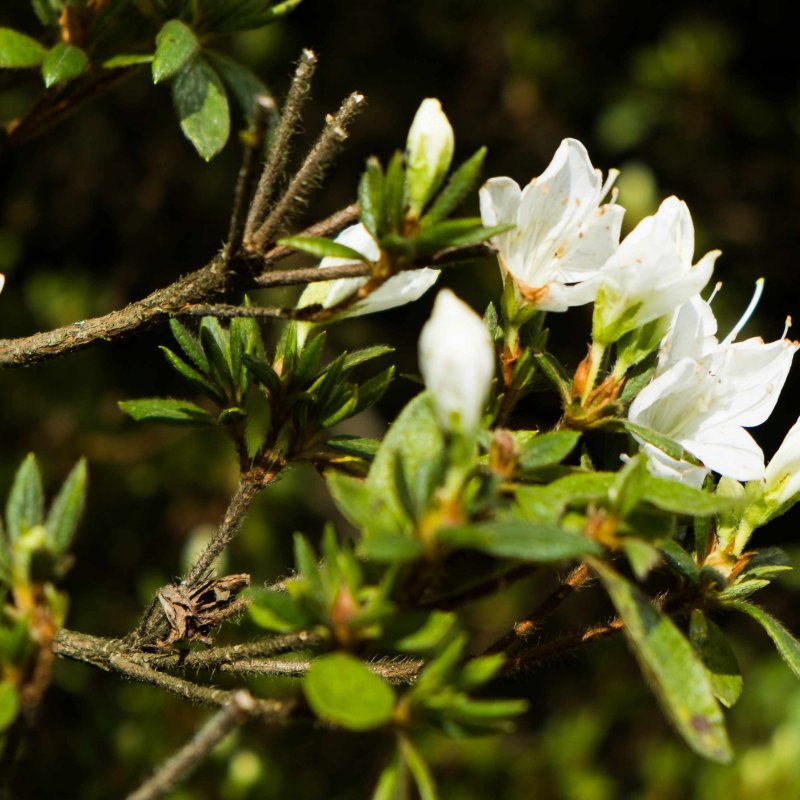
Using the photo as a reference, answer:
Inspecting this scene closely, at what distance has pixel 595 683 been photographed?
11.9 ft

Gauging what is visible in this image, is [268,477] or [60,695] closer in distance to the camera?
[268,477]

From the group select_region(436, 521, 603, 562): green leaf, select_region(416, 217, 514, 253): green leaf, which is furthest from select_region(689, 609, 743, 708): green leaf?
select_region(416, 217, 514, 253): green leaf

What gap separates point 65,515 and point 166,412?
0.36 metres

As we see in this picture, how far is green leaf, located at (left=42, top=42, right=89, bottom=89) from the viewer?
142 centimetres

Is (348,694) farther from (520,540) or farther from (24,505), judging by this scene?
(24,505)

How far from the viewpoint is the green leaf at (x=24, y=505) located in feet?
3.06

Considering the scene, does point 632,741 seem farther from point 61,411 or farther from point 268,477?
point 268,477

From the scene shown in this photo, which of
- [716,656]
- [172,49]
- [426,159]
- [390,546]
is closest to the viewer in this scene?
[390,546]

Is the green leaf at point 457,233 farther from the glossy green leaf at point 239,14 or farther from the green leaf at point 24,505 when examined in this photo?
the glossy green leaf at point 239,14

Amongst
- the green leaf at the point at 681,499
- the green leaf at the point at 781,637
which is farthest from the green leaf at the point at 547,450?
the green leaf at the point at 781,637

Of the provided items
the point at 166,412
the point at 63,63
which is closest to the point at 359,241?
the point at 166,412

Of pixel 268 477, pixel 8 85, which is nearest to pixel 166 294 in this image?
pixel 268 477

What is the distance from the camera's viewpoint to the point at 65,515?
0.93m

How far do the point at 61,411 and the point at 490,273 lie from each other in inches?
57.1
